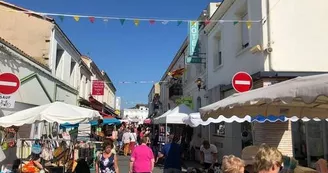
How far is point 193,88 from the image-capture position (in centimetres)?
2331

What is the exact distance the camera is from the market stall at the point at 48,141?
992cm

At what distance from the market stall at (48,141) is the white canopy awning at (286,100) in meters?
4.79

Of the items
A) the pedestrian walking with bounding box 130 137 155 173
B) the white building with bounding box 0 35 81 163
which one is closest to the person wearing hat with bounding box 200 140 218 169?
the pedestrian walking with bounding box 130 137 155 173

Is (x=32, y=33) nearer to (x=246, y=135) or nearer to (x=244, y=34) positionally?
(x=244, y=34)

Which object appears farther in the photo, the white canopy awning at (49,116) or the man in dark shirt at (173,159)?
the white canopy awning at (49,116)

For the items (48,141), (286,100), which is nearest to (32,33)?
(48,141)

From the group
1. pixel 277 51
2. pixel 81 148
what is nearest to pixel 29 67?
pixel 81 148

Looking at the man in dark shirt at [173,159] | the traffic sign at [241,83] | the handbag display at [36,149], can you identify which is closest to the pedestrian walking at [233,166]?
the man in dark shirt at [173,159]

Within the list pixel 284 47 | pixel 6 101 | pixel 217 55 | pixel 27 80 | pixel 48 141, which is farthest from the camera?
pixel 217 55

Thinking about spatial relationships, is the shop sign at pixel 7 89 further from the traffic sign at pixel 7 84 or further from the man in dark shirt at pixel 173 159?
the man in dark shirt at pixel 173 159

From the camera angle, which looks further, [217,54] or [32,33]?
[217,54]

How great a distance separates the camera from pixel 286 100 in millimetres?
4168

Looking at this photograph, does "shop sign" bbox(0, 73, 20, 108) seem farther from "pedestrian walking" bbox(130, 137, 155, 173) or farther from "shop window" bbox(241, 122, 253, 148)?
"shop window" bbox(241, 122, 253, 148)

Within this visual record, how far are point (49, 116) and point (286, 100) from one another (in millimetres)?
7398
